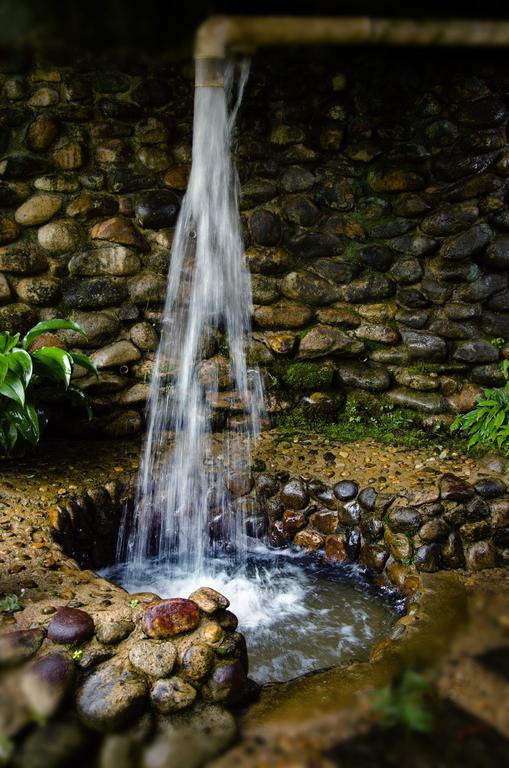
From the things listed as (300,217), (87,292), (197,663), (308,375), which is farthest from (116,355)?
(197,663)

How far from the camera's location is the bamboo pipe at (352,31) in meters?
0.77

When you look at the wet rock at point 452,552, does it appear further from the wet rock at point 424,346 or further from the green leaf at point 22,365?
the green leaf at point 22,365

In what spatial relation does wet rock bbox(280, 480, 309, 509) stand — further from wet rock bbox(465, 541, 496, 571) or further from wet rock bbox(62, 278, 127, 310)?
wet rock bbox(62, 278, 127, 310)

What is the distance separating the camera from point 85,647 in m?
1.89

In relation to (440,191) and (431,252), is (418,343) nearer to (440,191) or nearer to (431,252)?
(431,252)

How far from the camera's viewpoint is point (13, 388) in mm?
2752

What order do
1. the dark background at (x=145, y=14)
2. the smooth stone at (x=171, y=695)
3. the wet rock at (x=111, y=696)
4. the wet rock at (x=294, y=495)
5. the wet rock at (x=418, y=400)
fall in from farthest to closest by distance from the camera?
the wet rock at (x=418, y=400) < the wet rock at (x=294, y=495) < the smooth stone at (x=171, y=695) < the wet rock at (x=111, y=696) < the dark background at (x=145, y=14)

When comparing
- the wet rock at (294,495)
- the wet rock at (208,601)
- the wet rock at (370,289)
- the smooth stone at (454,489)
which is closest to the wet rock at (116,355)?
the wet rock at (294,495)

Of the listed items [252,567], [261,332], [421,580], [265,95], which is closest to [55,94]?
[265,95]

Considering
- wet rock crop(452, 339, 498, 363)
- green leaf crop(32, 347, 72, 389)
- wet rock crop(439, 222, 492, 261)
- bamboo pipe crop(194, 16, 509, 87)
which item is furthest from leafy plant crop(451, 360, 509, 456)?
bamboo pipe crop(194, 16, 509, 87)

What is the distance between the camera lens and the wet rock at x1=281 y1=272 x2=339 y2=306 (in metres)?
3.77

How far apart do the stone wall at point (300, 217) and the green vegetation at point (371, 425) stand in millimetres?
88

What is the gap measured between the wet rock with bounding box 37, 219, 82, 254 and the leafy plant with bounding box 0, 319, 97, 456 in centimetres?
74

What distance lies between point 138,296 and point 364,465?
67.7 inches
